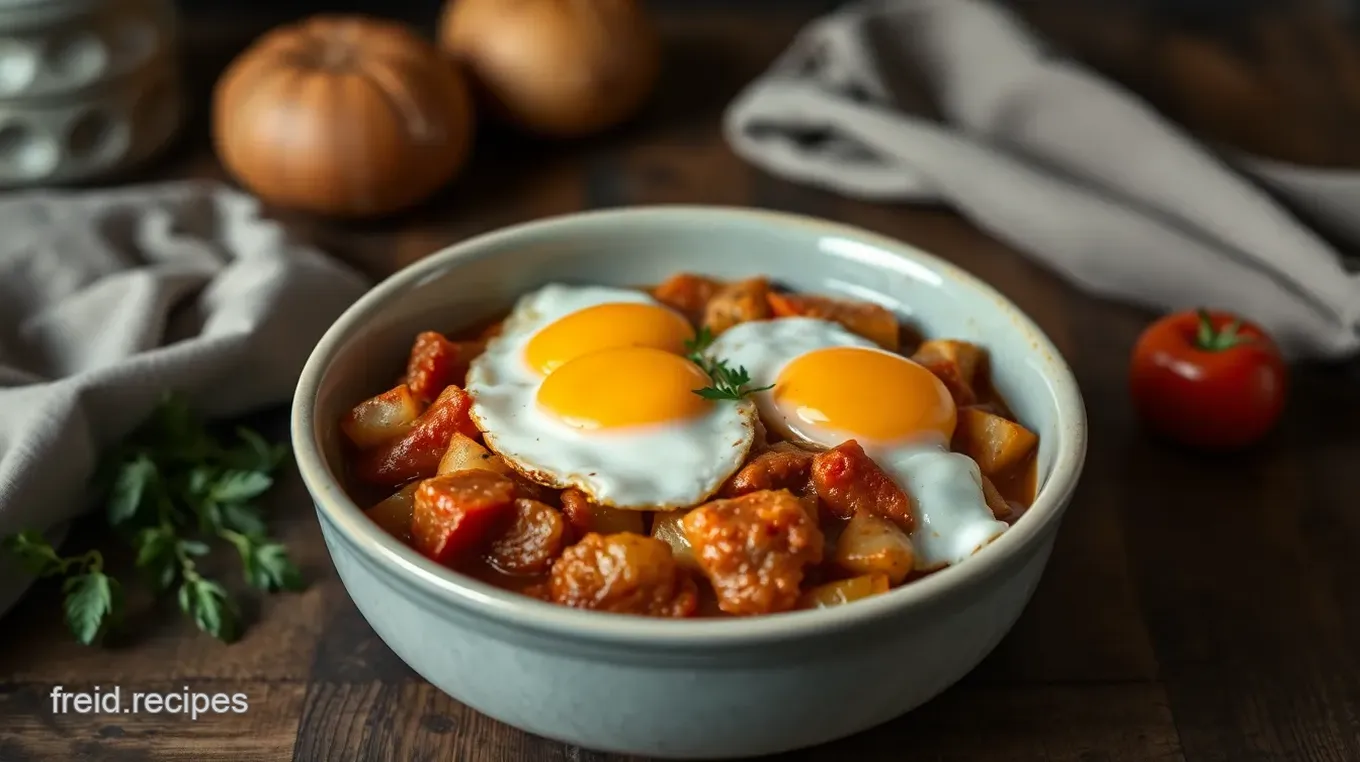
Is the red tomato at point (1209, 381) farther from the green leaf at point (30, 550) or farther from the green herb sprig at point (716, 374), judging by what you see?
the green leaf at point (30, 550)

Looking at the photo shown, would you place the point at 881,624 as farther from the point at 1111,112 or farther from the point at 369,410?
the point at 1111,112

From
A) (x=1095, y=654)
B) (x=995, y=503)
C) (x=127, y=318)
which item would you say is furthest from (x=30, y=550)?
(x=1095, y=654)

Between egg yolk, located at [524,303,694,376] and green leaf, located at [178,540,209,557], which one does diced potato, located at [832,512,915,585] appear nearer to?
egg yolk, located at [524,303,694,376]

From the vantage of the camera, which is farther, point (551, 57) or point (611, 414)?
point (551, 57)

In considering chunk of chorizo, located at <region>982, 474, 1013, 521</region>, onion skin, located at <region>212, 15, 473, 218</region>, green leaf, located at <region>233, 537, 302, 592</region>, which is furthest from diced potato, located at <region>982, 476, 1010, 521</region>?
onion skin, located at <region>212, 15, 473, 218</region>

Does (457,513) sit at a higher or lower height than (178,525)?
higher

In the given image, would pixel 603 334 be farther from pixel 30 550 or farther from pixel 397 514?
pixel 30 550

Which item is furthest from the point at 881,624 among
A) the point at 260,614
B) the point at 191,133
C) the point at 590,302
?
the point at 191,133

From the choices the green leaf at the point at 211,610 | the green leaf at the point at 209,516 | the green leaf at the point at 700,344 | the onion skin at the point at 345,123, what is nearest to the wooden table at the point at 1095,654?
the green leaf at the point at 211,610
